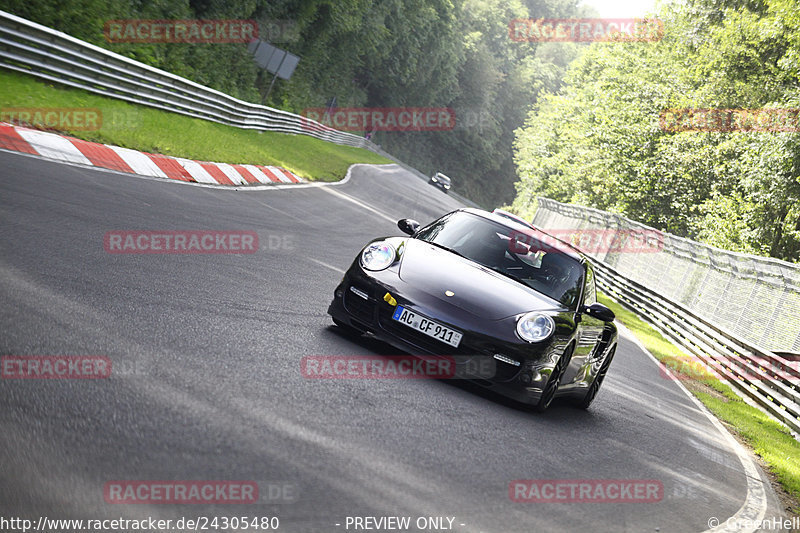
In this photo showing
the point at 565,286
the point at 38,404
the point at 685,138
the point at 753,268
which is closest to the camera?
the point at 38,404

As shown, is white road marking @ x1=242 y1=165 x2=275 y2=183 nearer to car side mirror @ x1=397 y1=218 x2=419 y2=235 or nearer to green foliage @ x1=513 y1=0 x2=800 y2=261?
car side mirror @ x1=397 y1=218 x2=419 y2=235

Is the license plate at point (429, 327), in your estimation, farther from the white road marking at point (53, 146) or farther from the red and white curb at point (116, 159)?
the white road marking at point (53, 146)

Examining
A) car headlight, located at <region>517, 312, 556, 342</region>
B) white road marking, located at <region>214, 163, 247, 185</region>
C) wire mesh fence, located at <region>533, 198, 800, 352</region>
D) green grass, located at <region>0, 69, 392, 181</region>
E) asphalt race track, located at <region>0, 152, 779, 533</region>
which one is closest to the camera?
asphalt race track, located at <region>0, 152, 779, 533</region>

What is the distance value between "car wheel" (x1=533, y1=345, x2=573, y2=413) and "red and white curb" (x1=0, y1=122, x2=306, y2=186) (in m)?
7.30

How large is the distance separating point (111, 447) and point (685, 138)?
121ft

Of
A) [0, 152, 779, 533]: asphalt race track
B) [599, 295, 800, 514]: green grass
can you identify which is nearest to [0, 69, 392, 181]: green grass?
[0, 152, 779, 533]: asphalt race track

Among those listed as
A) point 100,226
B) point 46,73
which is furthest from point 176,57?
point 100,226

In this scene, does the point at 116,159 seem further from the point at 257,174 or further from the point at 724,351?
the point at 724,351

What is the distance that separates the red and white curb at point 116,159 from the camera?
35.9 feet

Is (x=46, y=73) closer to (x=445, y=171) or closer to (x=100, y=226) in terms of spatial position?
(x=100, y=226)

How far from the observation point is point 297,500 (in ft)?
11.5

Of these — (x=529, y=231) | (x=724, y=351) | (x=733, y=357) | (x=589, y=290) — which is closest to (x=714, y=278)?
(x=724, y=351)

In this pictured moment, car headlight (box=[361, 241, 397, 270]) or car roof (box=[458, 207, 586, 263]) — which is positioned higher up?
car roof (box=[458, 207, 586, 263])

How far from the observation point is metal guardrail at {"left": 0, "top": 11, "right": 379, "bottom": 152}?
45.9ft
